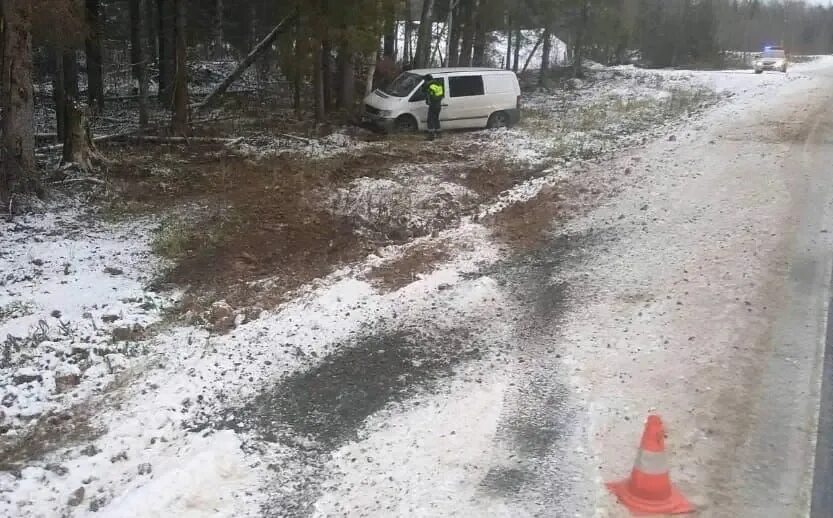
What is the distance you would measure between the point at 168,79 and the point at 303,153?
31.9 feet

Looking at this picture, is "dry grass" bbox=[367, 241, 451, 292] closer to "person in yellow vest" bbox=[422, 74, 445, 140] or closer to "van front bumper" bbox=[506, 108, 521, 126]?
"person in yellow vest" bbox=[422, 74, 445, 140]

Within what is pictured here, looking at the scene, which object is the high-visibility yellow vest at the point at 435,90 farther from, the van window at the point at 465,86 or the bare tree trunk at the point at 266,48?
the bare tree trunk at the point at 266,48

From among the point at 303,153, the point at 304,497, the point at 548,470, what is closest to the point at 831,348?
the point at 548,470

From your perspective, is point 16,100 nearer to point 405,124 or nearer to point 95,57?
point 405,124

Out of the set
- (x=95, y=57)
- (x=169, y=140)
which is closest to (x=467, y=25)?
(x=95, y=57)

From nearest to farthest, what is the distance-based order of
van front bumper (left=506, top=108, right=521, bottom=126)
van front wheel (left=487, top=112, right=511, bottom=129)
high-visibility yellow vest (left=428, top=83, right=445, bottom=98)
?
high-visibility yellow vest (left=428, top=83, right=445, bottom=98)
van front wheel (left=487, top=112, right=511, bottom=129)
van front bumper (left=506, top=108, right=521, bottom=126)

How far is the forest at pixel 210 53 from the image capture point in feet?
39.1

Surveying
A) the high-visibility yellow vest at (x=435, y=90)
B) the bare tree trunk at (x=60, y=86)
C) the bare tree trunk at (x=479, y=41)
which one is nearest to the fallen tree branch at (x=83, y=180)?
the bare tree trunk at (x=60, y=86)

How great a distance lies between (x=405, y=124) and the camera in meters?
18.8

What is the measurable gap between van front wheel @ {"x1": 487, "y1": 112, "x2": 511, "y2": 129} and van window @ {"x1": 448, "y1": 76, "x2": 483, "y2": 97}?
Answer: 825 mm

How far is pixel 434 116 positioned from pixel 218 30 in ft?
49.9

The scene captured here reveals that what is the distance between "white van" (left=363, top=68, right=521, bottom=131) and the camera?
733 inches

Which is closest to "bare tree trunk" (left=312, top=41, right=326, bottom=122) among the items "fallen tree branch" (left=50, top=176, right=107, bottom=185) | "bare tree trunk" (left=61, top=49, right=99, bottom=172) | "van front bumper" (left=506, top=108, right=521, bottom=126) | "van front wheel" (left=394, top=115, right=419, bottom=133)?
"van front wheel" (left=394, top=115, right=419, bottom=133)

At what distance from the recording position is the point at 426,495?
15.6 ft
